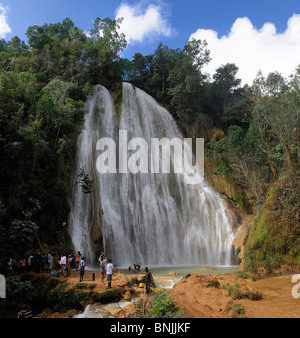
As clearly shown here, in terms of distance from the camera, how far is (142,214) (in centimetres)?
2186

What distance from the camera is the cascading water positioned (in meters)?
19.5

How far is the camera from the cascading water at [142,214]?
1950cm

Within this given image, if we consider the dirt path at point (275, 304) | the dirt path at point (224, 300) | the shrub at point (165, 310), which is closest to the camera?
the dirt path at point (275, 304)

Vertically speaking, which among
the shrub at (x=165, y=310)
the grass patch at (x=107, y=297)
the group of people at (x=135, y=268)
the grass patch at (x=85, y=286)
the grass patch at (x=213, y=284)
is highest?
the shrub at (x=165, y=310)

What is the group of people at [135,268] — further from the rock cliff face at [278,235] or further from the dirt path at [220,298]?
the rock cliff face at [278,235]

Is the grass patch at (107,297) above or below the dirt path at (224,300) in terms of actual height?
below

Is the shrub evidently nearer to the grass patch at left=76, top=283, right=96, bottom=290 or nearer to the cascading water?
the grass patch at left=76, top=283, right=96, bottom=290

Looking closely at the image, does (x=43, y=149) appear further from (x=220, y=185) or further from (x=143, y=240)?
(x=220, y=185)

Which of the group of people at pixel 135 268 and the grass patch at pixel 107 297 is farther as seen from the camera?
the group of people at pixel 135 268

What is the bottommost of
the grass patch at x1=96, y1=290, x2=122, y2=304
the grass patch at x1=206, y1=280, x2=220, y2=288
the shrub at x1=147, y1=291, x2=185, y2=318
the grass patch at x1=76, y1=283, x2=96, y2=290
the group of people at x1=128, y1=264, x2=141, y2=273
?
the group of people at x1=128, y1=264, x2=141, y2=273

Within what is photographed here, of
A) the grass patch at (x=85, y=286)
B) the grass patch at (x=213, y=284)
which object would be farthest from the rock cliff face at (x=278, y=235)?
the grass patch at (x=85, y=286)

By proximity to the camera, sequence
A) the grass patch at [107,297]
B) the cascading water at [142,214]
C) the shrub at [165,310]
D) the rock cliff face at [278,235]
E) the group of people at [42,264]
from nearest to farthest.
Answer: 1. the shrub at [165,310]
2. the grass patch at [107,297]
3. the group of people at [42,264]
4. the rock cliff face at [278,235]
5. the cascading water at [142,214]

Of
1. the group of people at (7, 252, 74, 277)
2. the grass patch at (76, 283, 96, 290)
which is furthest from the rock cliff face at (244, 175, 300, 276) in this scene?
the group of people at (7, 252, 74, 277)

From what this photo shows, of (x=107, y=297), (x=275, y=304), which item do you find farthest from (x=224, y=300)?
(x=107, y=297)
